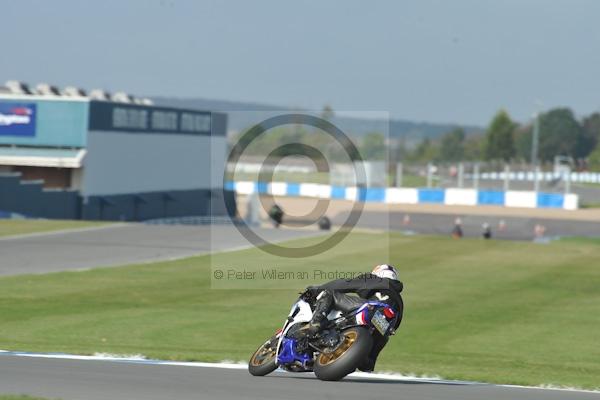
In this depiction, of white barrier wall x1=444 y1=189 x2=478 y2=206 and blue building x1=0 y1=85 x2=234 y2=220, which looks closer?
blue building x1=0 y1=85 x2=234 y2=220

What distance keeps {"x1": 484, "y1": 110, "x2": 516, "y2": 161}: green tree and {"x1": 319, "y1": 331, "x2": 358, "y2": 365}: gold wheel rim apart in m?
177

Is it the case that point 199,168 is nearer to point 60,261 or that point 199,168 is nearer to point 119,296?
point 60,261

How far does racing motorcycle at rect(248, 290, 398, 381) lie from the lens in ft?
37.9

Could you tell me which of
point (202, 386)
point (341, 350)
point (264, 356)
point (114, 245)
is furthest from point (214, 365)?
point (114, 245)

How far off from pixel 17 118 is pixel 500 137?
455ft

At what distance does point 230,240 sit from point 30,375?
90.3 ft

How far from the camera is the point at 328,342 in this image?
11789 millimetres

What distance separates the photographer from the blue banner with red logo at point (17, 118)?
56.6 metres

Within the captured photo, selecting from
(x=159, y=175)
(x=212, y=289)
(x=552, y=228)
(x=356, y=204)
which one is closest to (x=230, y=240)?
(x=212, y=289)

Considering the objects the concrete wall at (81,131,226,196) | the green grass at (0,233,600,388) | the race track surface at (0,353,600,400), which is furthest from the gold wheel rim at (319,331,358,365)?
the concrete wall at (81,131,226,196)

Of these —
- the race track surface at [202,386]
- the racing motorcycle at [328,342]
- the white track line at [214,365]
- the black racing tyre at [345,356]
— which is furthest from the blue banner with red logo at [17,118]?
the black racing tyre at [345,356]

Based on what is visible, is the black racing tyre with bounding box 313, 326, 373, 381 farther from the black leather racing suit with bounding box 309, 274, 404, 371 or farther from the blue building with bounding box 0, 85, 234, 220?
the blue building with bounding box 0, 85, 234, 220

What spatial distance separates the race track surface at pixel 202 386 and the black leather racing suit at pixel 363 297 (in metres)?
0.54

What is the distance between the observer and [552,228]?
6450 centimetres
